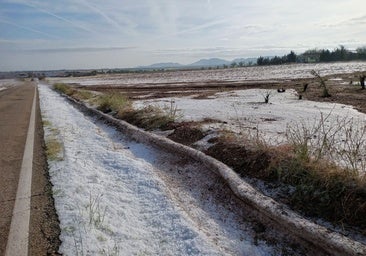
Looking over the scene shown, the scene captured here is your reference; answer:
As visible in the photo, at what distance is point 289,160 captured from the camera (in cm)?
559

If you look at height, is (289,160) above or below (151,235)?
above

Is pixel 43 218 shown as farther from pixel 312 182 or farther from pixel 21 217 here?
pixel 312 182

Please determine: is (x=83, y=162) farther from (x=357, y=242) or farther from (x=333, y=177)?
(x=357, y=242)

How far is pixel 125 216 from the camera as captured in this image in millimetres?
4750

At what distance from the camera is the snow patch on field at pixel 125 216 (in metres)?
3.94

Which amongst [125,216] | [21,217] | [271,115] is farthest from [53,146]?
[271,115]

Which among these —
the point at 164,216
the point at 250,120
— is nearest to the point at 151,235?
the point at 164,216

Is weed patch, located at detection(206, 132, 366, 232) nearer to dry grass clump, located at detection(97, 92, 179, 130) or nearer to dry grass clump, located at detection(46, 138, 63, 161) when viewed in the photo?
dry grass clump, located at detection(46, 138, 63, 161)

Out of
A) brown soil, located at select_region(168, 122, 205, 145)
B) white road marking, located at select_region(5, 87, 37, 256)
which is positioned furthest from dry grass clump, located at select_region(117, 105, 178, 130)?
white road marking, located at select_region(5, 87, 37, 256)

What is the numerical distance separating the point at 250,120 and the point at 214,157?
477 centimetres

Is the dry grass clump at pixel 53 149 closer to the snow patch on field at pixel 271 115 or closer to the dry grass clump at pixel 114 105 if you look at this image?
the snow patch on field at pixel 271 115

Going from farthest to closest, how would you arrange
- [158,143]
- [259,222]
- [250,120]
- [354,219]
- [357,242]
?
[250,120] → [158,143] → [259,222] → [354,219] → [357,242]

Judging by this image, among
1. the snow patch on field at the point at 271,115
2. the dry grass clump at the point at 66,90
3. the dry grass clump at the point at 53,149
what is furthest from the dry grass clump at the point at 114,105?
the dry grass clump at the point at 66,90

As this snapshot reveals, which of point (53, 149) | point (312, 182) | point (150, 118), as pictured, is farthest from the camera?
point (150, 118)
